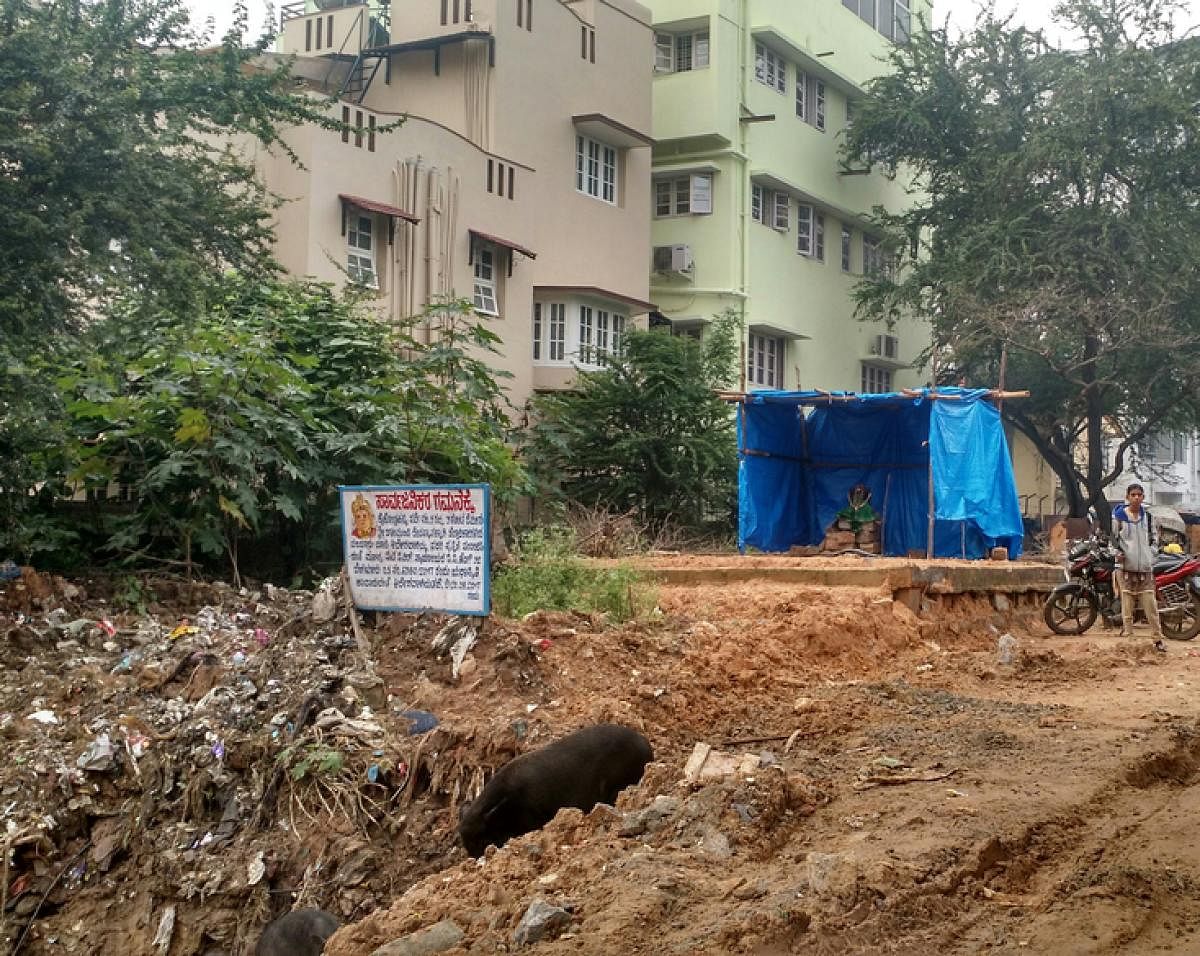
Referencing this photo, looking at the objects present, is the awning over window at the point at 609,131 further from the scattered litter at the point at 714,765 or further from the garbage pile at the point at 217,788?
the scattered litter at the point at 714,765

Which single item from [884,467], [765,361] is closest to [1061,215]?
[765,361]

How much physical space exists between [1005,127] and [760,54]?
6083 millimetres

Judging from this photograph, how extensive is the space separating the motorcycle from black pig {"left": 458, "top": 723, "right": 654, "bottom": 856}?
9438mm

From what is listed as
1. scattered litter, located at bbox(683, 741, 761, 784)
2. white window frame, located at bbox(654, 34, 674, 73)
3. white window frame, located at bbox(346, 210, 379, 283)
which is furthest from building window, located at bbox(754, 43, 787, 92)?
scattered litter, located at bbox(683, 741, 761, 784)

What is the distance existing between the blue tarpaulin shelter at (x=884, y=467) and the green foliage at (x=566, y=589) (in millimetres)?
8172

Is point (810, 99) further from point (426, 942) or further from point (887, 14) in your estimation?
point (426, 942)

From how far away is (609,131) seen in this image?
2786 cm

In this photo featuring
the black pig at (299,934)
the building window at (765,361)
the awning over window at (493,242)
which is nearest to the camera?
the black pig at (299,934)

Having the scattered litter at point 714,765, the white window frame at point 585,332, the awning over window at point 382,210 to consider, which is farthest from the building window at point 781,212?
the scattered litter at point 714,765

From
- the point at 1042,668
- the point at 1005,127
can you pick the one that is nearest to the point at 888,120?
the point at 1005,127

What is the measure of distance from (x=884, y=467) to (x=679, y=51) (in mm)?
13709

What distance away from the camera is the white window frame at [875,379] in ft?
120

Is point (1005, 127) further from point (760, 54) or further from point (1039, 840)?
point (1039, 840)

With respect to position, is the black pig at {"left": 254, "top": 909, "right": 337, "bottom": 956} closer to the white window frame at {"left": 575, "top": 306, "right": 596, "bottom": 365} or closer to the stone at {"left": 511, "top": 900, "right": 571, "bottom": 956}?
the stone at {"left": 511, "top": 900, "right": 571, "bottom": 956}
